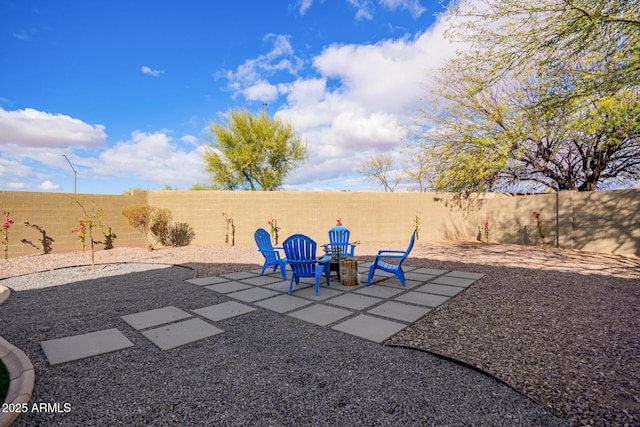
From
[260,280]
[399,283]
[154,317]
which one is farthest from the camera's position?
[260,280]

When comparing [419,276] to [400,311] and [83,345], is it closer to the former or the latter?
[400,311]

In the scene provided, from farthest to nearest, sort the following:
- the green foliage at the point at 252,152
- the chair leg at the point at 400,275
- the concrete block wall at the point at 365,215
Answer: the green foliage at the point at 252,152, the concrete block wall at the point at 365,215, the chair leg at the point at 400,275

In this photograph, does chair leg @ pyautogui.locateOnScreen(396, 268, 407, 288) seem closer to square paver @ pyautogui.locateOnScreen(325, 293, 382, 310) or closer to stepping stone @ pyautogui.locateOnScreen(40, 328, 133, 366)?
square paver @ pyautogui.locateOnScreen(325, 293, 382, 310)

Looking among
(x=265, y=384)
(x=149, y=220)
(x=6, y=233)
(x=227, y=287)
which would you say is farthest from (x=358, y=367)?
(x=6, y=233)

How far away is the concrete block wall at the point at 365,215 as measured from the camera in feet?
23.8

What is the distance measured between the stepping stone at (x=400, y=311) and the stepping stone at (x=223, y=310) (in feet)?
4.81

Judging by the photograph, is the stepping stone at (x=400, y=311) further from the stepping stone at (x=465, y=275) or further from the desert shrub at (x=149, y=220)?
the desert shrub at (x=149, y=220)

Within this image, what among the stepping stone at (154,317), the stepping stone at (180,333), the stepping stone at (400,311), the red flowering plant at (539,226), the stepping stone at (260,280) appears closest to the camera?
the stepping stone at (180,333)

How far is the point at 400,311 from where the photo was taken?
3.26 metres

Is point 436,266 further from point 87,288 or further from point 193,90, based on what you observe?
point 193,90

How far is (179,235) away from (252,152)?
27.7 feet

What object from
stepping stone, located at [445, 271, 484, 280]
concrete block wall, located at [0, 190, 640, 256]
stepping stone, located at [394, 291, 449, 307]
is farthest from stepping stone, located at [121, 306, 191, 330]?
concrete block wall, located at [0, 190, 640, 256]

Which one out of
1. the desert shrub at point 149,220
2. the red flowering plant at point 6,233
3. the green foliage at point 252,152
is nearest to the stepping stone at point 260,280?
the desert shrub at point 149,220

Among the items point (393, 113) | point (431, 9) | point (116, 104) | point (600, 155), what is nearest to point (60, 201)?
point (116, 104)
